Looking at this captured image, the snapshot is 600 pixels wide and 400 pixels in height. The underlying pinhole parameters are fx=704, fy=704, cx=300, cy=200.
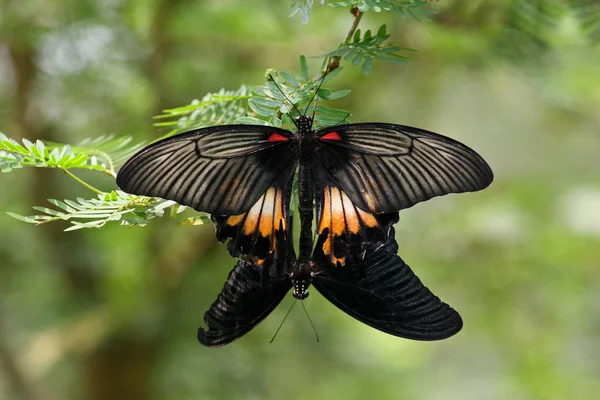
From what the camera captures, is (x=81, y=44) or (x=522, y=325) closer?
(x=81, y=44)

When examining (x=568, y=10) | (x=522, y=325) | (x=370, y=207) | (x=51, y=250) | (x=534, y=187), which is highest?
(x=534, y=187)

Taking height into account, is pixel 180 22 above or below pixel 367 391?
above

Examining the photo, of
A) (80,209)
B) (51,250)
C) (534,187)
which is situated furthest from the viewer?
(534,187)

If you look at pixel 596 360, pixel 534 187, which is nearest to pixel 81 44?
pixel 534 187

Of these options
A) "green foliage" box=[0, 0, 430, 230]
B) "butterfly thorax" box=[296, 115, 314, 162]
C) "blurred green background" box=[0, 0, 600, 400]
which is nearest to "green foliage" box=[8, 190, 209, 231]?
"green foliage" box=[0, 0, 430, 230]

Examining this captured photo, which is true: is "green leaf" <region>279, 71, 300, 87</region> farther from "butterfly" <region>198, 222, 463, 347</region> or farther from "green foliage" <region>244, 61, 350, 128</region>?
"butterfly" <region>198, 222, 463, 347</region>

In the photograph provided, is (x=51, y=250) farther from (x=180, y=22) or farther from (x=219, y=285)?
(x=180, y=22)

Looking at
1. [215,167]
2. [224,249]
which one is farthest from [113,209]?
[224,249]
